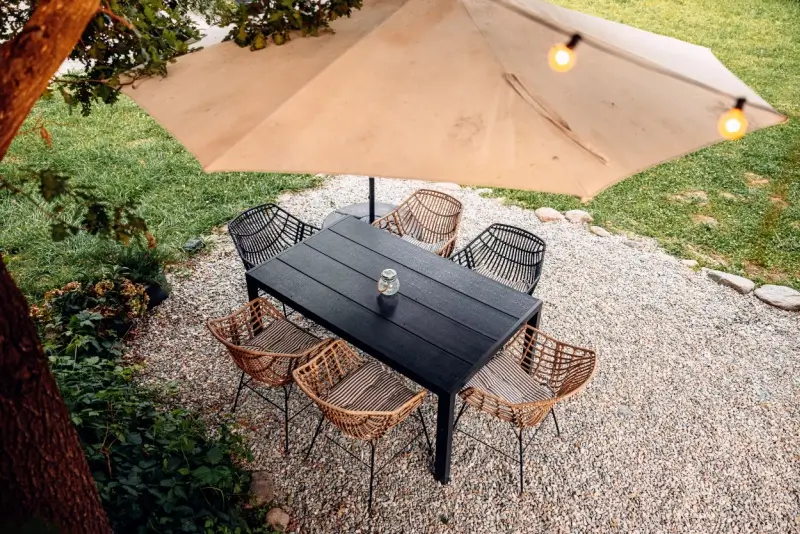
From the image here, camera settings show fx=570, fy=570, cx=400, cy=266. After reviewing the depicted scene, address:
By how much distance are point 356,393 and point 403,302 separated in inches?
29.0

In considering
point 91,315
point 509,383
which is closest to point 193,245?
point 91,315

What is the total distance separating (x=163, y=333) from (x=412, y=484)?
107 inches

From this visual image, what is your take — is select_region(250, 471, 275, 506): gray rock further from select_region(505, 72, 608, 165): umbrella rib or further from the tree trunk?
select_region(505, 72, 608, 165): umbrella rib

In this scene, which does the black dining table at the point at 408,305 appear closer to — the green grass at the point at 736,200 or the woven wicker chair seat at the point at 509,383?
the woven wicker chair seat at the point at 509,383

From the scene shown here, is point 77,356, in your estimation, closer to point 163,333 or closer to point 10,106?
point 163,333

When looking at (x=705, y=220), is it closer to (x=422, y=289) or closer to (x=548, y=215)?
(x=548, y=215)

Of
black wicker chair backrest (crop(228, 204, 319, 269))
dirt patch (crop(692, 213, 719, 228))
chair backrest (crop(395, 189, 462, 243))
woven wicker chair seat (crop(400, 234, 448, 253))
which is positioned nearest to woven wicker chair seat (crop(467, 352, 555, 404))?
woven wicker chair seat (crop(400, 234, 448, 253))

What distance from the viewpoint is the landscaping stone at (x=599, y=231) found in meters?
6.79

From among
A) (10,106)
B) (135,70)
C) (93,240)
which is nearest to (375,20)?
(135,70)

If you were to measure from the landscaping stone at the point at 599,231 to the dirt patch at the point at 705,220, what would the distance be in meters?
1.19

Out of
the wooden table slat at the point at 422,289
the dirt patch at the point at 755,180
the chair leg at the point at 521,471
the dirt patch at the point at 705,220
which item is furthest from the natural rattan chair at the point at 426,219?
the dirt patch at the point at 755,180

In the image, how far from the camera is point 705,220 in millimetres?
7055

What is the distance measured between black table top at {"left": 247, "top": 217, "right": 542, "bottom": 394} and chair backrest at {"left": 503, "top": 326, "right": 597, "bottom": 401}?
0.92 feet

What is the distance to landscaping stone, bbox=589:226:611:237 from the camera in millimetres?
6789
